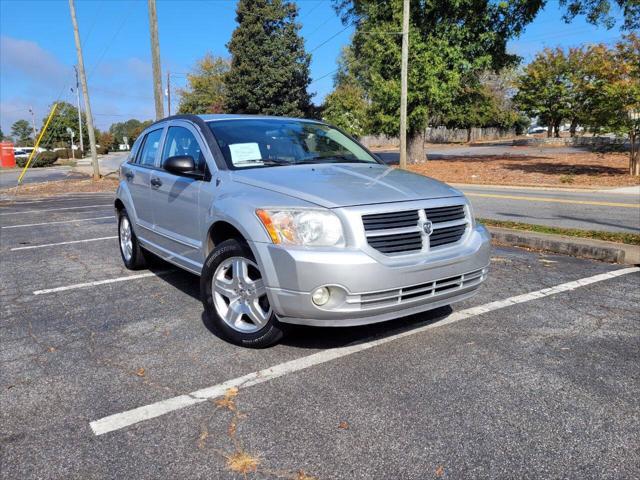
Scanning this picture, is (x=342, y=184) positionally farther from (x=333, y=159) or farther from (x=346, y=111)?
(x=346, y=111)

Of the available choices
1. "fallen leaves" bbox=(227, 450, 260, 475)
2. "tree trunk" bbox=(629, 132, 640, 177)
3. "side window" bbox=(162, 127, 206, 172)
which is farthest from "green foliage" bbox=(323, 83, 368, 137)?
"fallen leaves" bbox=(227, 450, 260, 475)

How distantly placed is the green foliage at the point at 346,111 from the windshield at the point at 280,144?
38612 millimetres

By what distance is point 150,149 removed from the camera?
5.66 m

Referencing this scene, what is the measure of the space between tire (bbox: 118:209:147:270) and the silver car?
3.97ft

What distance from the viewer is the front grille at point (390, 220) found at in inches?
129

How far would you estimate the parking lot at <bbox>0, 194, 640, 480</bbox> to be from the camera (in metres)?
2.39

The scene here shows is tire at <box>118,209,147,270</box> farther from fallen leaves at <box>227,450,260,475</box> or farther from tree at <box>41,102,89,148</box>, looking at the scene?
tree at <box>41,102,89,148</box>

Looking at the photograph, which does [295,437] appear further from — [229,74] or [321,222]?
[229,74]

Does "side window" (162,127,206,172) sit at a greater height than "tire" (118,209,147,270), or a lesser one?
greater

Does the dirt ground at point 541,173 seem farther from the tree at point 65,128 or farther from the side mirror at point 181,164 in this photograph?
the tree at point 65,128

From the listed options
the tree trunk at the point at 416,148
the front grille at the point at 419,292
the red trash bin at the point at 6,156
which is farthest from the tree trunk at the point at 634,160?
the red trash bin at the point at 6,156

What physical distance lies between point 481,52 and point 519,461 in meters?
24.6

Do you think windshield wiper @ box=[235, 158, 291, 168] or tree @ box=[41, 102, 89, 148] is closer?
windshield wiper @ box=[235, 158, 291, 168]

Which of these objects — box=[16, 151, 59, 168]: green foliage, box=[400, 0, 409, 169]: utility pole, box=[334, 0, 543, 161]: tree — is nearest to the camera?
box=[400, 0, 409, 169]: utility pole
